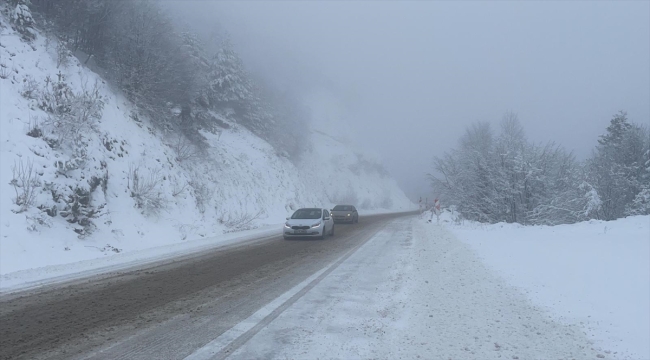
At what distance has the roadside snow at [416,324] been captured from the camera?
14.9 ft

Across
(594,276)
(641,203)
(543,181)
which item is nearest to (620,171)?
(641,203)

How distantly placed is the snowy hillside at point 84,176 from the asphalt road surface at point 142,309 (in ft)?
12.5

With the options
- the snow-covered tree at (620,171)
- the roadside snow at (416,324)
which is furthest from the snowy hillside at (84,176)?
the snow-covered tree at (620,171)

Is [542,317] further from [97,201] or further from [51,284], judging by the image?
[97,201]

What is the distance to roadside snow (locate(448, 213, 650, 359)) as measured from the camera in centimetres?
519

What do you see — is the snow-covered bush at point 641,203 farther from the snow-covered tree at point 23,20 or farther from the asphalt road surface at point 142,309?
the snow-covered tree at point 23,20

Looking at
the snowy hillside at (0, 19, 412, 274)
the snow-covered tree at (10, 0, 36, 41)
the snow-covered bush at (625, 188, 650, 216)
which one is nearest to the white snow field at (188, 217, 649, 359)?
the snowy hillside at (0, 19, 412, 274)

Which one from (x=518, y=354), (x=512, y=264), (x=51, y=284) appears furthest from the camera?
(x=512, y=264)

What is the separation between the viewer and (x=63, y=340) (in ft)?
16.4

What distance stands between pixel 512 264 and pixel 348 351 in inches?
275

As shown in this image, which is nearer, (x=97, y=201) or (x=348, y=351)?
(x=348, y=351)

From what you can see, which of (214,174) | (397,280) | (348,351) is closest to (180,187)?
(214,174)

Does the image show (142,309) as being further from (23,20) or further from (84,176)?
(23,20)

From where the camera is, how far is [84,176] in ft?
49.3
